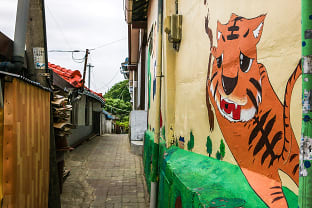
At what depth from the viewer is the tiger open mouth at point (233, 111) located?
199 centimetres

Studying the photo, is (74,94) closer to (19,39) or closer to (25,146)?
(19,39)

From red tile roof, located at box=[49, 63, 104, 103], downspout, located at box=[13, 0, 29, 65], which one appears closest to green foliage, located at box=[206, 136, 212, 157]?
downspout, located at box=[13, 0, 29, 65]

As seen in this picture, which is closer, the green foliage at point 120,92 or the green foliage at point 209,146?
the green foliage at point 209,146

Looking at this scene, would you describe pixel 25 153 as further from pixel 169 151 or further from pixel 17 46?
pixel 169 151

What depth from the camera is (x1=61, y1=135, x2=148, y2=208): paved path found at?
239 inches

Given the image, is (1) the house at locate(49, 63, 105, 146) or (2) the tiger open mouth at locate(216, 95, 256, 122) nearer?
(2) the tiger open mouth at locate(216, 95, 256, 122)

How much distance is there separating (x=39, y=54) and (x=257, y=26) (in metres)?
3.80

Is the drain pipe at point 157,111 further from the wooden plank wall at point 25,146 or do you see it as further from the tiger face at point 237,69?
the tiger face at point 237,69

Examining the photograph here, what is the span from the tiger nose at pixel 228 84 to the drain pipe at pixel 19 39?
10.2 ft

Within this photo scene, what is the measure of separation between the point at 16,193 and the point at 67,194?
12.6ft

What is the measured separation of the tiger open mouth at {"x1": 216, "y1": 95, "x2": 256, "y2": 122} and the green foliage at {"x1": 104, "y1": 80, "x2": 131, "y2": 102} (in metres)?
43.7

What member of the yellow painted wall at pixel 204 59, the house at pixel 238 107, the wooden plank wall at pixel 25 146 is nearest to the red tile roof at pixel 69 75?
the wooden plank wall at pixel 25 146

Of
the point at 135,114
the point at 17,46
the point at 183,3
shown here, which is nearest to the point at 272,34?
the point at 183,3

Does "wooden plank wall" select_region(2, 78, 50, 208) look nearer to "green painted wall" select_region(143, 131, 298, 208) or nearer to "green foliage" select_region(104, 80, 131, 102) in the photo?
"green painted wall" select_region(143, 131, 298, 208)
